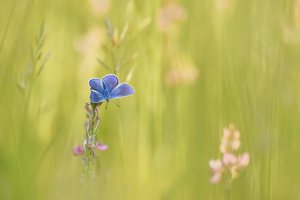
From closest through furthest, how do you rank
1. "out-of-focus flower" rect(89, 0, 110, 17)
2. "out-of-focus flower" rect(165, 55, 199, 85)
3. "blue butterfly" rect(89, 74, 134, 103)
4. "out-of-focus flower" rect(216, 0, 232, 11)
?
"blue butterfly" rect(89, 74, 134, 103), "out-of-focus flower" rect(165, 55, 199, 85), "out-of-focus flower" rect(216, 0, 232, 11), "out-of-focus flower" rect(89, 0, 110, 17)

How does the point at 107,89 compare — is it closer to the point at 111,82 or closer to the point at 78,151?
the point at 111,82

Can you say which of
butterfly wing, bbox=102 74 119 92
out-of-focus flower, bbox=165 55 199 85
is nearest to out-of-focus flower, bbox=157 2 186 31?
out-of-focus flower, bbox=165 55 199 85

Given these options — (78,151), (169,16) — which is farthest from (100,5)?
(78,151)

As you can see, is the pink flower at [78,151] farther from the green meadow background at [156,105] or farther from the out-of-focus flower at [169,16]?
the out-of-focus flower at [169,16]

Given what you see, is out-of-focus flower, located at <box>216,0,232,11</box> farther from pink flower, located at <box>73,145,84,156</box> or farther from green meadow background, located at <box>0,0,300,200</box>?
pink flower, located at <box>73,145,84,156</box>

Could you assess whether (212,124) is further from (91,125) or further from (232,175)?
(91,125)

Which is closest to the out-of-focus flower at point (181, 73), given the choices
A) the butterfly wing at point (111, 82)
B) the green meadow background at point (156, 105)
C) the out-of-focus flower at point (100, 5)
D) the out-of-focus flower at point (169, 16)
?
the green meadow background at point (156, 105)
